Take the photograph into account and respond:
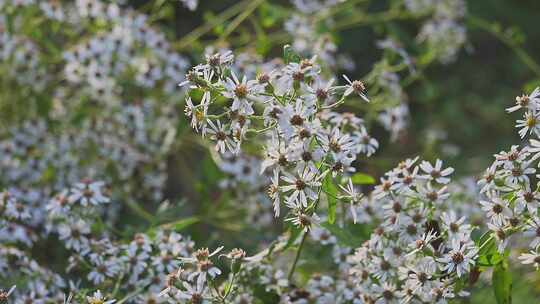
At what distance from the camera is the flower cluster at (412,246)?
1305mm

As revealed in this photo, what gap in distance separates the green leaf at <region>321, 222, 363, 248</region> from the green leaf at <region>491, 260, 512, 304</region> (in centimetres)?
28

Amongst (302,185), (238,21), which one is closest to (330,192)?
(302,185)

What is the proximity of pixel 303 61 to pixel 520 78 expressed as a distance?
2.75 metres

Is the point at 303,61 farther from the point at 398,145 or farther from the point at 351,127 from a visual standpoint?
the point at 398,145

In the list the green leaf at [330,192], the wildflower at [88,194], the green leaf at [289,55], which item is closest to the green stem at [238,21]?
the wildflower at [88,194]

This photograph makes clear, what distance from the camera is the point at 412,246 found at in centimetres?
133

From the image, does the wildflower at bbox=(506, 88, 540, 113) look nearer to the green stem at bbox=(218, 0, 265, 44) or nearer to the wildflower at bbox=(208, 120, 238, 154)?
the wildflower at bbox=(208, 120, 238, 154)

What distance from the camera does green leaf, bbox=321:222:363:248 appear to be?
148 centimetres

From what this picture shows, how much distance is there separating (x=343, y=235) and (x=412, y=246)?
0.18 meters

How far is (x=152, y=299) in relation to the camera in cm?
149

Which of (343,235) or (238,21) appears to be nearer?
(343,235)

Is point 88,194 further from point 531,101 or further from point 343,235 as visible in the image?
point 531,101

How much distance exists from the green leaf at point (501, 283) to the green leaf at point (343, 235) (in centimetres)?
28

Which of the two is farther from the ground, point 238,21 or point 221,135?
point 238,21
